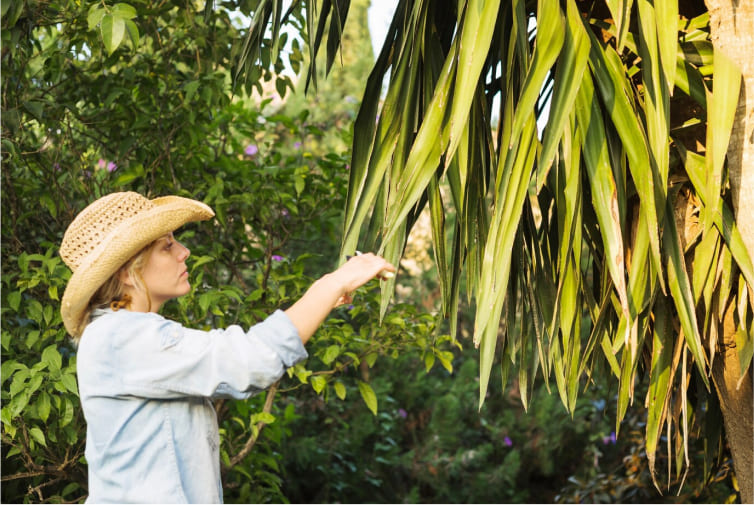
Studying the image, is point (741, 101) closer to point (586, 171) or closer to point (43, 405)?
Answer: point (586, 171)

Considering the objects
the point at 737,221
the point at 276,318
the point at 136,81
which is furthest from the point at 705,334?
the point at 136,81

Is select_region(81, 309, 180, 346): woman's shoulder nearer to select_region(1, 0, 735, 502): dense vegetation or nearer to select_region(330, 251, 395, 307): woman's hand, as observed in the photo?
select_region(330, 251, 395, 307): woman's hand

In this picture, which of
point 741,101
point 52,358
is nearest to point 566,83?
point 741,101

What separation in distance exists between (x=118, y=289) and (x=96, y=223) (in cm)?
12

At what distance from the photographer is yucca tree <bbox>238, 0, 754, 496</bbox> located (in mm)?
1576

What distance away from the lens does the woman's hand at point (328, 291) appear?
1247 mm

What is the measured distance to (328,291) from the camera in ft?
4.17

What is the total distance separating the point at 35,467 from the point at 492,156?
169 centimetres

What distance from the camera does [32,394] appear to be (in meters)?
2.26

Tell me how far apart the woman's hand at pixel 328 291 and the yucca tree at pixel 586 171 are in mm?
274

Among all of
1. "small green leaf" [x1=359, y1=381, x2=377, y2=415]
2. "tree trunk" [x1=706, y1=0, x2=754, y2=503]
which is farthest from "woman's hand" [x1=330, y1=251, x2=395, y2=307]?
"small green leaf" [x1=359, y1=381, x2=377, y2=415]

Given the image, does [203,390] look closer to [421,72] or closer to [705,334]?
[421,72]

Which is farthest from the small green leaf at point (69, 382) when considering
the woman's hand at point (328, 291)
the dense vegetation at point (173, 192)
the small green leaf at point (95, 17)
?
the woman's hand at point (328, 291)

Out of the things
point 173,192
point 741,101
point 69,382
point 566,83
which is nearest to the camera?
point 566,83
